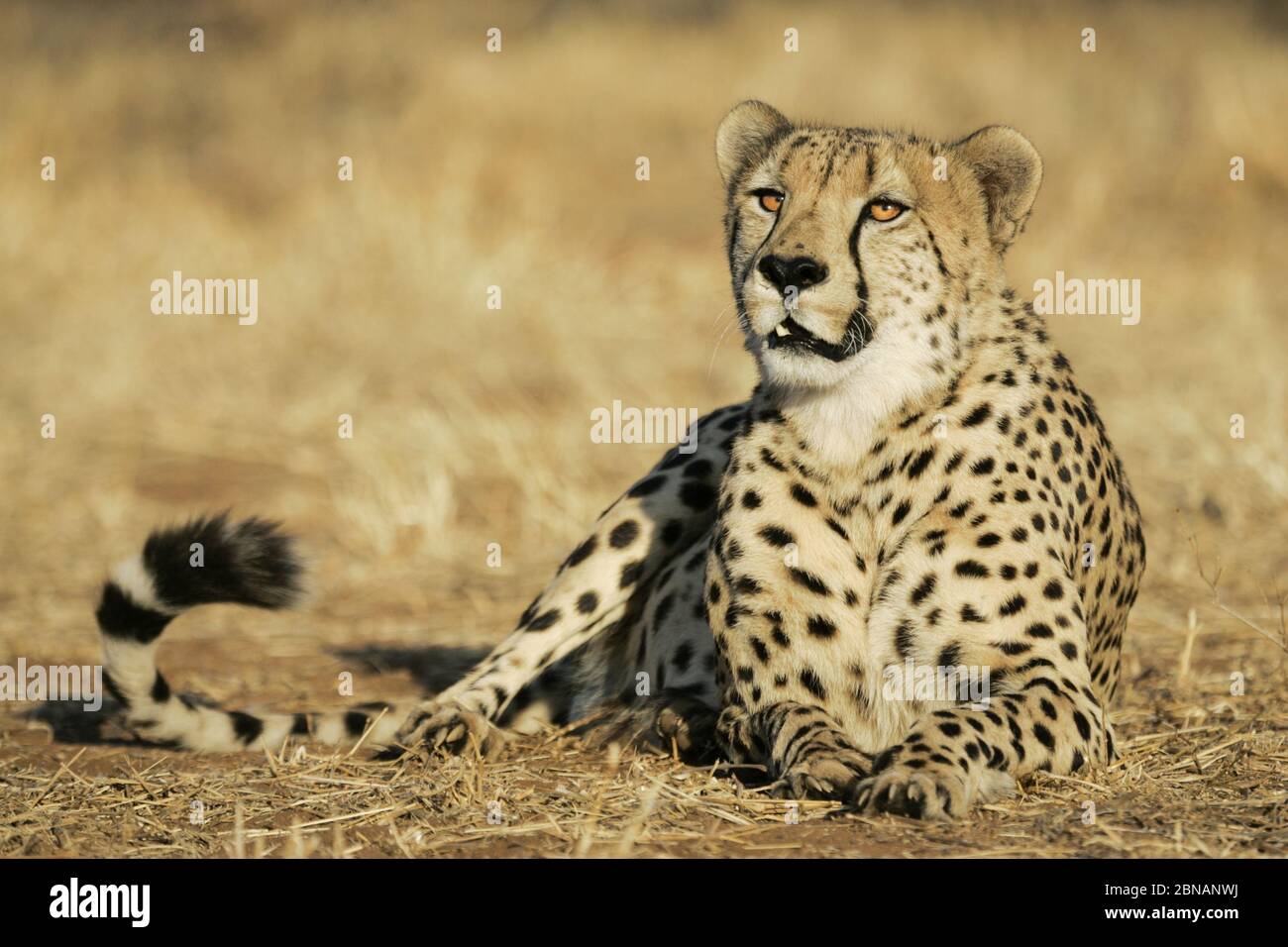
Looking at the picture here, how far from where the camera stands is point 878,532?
3.38m

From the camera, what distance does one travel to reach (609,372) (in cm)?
824

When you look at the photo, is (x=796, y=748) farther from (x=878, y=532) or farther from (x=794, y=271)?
(x=794, y=271)

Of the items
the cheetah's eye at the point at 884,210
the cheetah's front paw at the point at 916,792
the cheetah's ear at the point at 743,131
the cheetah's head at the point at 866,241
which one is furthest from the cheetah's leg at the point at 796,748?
the cheetah's ear at the point at 743,131

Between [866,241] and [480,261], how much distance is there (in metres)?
6.35

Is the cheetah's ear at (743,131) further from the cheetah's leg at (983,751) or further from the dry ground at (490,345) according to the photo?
the cheetah's leg at (983,751)

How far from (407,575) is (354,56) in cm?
954

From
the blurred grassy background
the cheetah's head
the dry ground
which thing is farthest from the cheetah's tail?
the cheetah's head

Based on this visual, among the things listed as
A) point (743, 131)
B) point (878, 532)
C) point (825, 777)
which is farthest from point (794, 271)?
point (825, 777)

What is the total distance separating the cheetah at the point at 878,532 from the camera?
3219 millimetres

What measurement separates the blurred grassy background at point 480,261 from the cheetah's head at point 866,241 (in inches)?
14.6

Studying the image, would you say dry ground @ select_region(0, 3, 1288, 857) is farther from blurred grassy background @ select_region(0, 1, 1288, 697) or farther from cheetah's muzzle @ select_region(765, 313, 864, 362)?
cheetah's muzzle @ select_region(765, 313, 864, 362)
